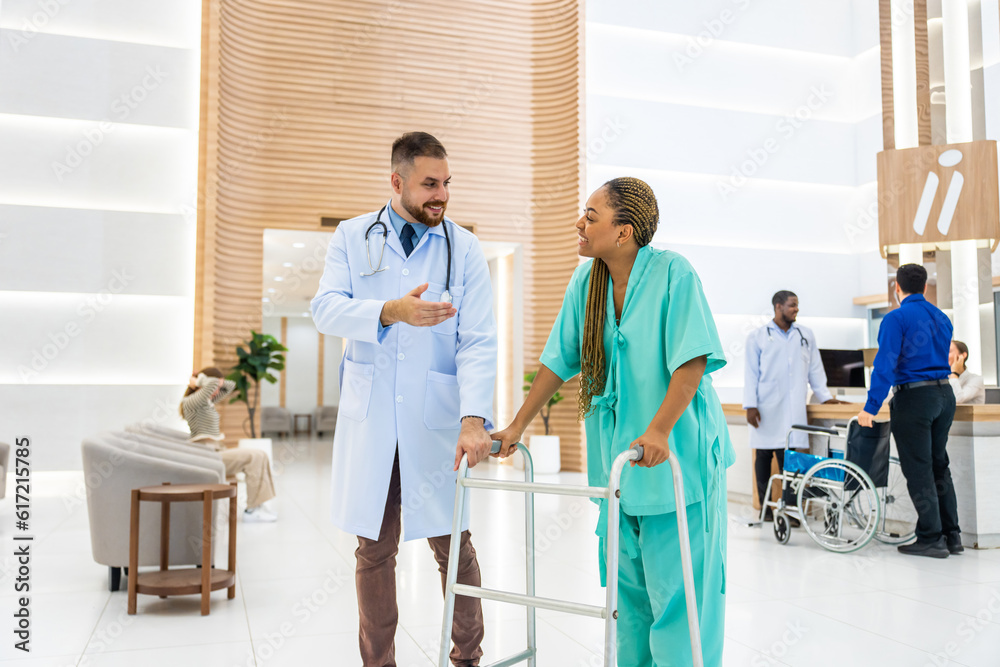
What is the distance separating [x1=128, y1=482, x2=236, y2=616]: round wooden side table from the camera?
333 centimetres

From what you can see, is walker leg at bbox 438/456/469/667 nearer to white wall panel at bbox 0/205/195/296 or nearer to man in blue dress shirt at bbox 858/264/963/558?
man in blue dress shirt at bbox 858/264/963/558

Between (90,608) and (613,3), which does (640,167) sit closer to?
(613,3)

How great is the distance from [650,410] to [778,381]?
12.8 feet

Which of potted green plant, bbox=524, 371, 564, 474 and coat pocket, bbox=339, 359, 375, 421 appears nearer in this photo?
coat pocket, bbox=339, 359, 375, 421

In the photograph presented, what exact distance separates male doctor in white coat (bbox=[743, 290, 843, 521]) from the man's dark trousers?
86 centimetres

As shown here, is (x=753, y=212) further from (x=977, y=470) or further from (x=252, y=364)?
(x=252, y=364)

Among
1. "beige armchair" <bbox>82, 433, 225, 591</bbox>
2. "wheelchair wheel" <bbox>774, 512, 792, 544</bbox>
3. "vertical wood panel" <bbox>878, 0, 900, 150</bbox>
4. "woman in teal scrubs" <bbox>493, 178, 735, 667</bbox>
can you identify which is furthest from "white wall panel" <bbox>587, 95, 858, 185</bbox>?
"woman in teal scrubs" <bbox>493, 178, 735, 667</bbox>

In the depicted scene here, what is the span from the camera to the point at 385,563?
218 centimetres

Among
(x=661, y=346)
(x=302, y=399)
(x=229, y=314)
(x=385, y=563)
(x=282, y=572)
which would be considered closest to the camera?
(x=661, y=346)

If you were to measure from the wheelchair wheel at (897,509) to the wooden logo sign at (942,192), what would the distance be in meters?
2.29

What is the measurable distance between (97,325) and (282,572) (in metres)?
5.08

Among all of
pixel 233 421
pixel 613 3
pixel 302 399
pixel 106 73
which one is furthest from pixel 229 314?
pixel 302 399

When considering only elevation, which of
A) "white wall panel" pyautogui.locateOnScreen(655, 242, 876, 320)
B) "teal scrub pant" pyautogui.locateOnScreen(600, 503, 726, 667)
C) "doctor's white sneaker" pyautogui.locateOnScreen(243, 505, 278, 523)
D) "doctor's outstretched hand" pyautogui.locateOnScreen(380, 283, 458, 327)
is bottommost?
"doctor's white sneaker" pyautogui.locateOnScreen(243, 505, 278, 523)

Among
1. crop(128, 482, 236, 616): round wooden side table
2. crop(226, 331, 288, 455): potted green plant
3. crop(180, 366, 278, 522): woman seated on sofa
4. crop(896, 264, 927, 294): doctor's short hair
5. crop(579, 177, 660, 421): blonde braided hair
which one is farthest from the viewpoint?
crop(226, 331, 288, 455): potted green plant
